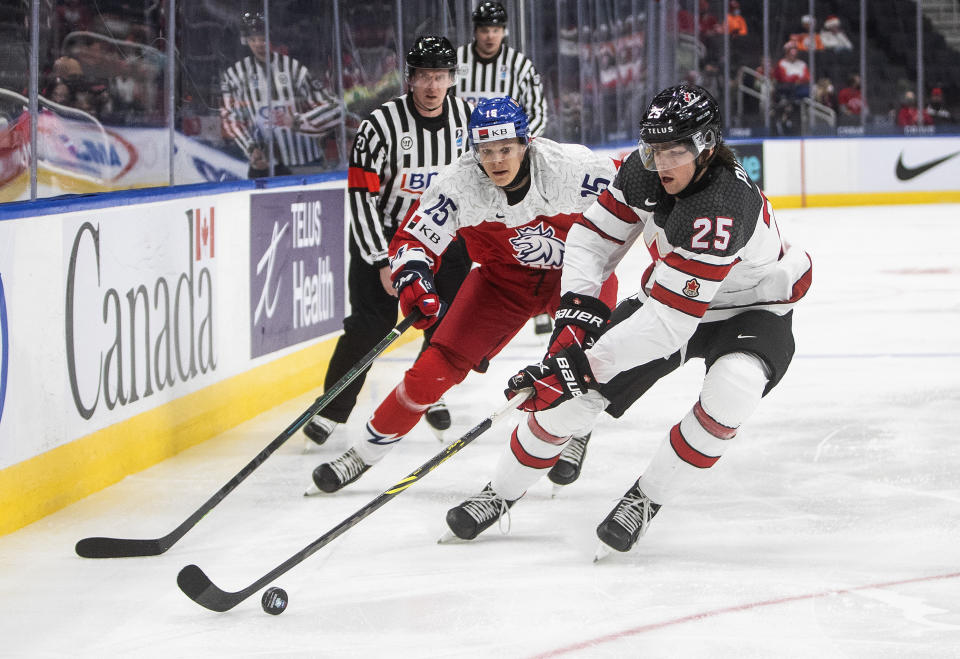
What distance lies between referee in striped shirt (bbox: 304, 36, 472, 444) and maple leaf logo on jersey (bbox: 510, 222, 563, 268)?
695 mm

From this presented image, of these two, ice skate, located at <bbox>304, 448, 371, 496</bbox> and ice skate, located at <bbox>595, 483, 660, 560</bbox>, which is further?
ice skate, located at <bbox>304, 448, 371, 496</bbox>

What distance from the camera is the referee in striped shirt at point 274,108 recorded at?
4.68m

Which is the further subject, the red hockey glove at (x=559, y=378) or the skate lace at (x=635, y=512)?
the skate lace at (x=635, y=512)

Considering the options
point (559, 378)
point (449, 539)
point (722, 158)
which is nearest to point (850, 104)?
point (722, 158)

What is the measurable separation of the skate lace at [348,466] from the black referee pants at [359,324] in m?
0.55

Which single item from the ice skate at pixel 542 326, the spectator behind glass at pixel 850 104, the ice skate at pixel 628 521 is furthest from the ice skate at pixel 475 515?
the spectator behind glass at pixel 850 104

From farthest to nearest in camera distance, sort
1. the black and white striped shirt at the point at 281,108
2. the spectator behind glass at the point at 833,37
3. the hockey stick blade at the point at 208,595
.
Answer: the spectator behind glass at the point at 833,37 → the black and white striped shirt at the point at 281,108 → the hockey stick blade at the point at 208,595

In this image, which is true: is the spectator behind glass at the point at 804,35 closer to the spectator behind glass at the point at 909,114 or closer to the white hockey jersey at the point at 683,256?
the spectator behind glass at the point at 909,114

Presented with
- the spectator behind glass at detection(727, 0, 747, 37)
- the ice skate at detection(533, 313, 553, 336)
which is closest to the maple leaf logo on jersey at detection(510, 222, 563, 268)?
the ice skate at detection(533, 313, 553, 336)

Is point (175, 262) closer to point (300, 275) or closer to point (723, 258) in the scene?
point (300, 275)

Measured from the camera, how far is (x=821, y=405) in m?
4.37

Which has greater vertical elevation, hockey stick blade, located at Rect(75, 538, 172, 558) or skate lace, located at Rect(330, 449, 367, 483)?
skate lace, located at Rect(330, 449, 367, 483)

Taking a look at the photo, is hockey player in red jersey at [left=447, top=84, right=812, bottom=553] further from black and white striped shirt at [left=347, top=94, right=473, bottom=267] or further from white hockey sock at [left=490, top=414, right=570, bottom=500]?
black and white striped shirt at [left=347, top=94, right=473, bottom=267]

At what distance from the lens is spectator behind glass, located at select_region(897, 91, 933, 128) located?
1370 cm
